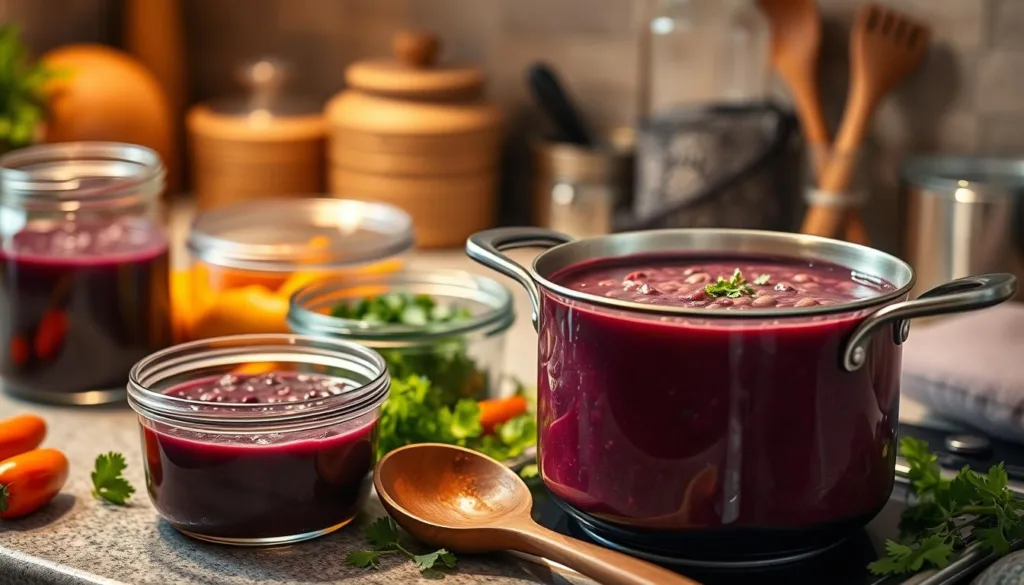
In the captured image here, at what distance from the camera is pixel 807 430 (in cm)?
86

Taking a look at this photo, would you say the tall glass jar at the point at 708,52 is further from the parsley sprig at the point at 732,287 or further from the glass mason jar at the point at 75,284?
the parsley sprig at the point at 732,287

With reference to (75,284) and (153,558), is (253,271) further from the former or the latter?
(153,558)

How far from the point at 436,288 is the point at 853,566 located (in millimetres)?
586

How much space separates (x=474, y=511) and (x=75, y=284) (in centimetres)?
52

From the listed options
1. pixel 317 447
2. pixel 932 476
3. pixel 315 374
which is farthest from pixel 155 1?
pixel 932 476

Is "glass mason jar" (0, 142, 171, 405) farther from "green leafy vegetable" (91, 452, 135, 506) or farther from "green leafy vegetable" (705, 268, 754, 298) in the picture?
"green leafy vegetable" (705, 268, 754, 298)

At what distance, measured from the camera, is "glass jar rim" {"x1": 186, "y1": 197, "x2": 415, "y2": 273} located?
138 centimetres

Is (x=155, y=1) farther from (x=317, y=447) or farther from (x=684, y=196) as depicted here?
(x=317, y=447)

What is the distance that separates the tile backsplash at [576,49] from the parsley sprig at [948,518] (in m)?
0.76

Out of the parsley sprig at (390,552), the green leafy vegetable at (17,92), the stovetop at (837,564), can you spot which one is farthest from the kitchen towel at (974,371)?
the green leafy vegetable at (17,92)

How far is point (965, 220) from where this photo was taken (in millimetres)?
1533

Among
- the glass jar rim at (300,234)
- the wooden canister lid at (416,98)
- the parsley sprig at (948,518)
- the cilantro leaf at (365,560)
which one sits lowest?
the cilantro leaf at (365,560)

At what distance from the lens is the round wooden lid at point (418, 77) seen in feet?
6.13

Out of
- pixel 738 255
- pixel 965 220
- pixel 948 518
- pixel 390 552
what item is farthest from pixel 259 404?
pixel 965 220
